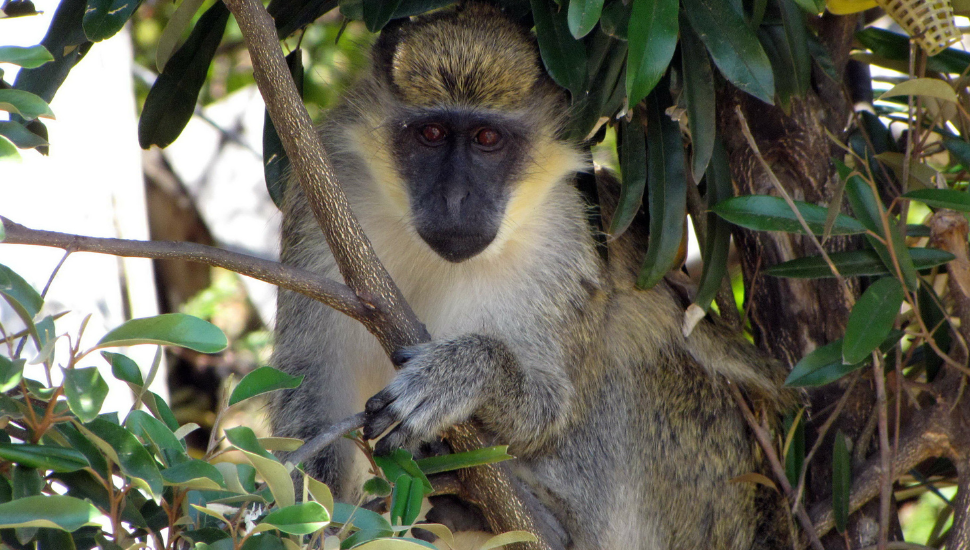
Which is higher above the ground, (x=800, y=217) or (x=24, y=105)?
(x=24, y=105)

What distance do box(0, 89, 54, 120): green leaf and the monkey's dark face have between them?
116cm

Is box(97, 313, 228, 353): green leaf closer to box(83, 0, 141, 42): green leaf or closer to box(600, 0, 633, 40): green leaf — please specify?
box(83, 0, 141, 42): green leaf

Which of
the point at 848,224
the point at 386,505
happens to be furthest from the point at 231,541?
the point at 848,224

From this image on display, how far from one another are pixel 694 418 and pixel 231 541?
6.29ft

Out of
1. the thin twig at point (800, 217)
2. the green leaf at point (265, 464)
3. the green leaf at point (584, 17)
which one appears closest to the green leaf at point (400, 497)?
the green leaf at point (265, 464)

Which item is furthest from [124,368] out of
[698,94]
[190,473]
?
[698,94]

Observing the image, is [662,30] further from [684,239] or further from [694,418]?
[694,418]

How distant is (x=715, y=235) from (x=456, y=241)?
761 millimetres

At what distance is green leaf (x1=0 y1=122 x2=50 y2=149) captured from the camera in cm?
176

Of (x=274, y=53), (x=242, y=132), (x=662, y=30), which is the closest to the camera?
(x=274, y=53)

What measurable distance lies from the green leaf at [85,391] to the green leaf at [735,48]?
1594mm

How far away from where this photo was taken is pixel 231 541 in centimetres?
158

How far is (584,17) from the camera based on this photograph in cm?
212

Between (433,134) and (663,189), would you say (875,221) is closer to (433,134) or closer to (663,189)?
(663,189)
